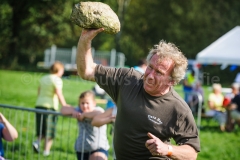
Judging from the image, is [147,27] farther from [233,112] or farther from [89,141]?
[89,141]

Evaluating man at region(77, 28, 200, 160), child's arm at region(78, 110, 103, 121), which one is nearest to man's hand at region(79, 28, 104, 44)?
man at region(77, 28, 200, 160)

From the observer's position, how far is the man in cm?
298

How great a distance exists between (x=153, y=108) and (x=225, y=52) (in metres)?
9.84

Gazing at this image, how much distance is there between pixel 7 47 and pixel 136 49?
16606 mm

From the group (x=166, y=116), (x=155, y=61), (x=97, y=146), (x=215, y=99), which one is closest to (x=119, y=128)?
(x=166, y=116)

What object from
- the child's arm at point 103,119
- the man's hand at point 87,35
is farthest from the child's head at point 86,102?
the man's hand at point 87,35

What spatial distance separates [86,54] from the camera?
3107mm

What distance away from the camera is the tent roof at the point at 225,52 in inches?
468

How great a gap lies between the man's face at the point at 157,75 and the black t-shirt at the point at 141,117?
0.28 ft

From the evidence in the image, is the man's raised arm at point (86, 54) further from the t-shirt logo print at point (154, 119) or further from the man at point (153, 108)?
the t-shirt logo print at point (154, 119)

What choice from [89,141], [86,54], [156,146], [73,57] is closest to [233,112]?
[89,141]

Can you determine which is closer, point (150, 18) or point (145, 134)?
point (145, 134)

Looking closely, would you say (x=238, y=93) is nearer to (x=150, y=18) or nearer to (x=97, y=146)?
(x=97, y=146)

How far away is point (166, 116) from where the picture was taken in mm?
2988
